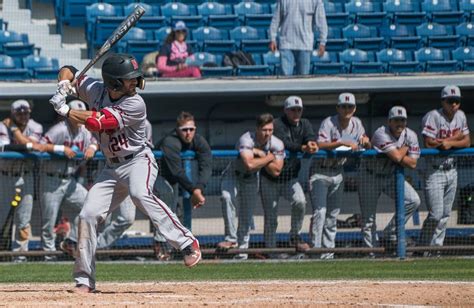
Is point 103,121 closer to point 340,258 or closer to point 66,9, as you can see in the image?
point 340,258

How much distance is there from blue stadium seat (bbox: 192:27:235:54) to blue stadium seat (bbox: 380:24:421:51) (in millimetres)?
2476

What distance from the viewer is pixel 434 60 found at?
15.6 m

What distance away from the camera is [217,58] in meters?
15.2

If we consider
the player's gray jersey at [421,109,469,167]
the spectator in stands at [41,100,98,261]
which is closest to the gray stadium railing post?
the player's gray jersey at [421,109,469,167]

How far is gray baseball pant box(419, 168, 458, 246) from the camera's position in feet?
38.2

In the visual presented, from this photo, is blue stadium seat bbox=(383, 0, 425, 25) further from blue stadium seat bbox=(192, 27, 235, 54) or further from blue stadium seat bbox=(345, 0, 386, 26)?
blue stadium seat bbox=(192, 27, 235, 54)

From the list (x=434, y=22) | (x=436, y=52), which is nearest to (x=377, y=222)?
(x=436, y=52)

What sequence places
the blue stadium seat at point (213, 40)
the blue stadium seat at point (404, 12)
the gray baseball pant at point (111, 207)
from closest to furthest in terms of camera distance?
the gray baseball pant at point (111, 207) < the blue stadium seat at point (213, 40) < the blue stadium seat at point (404, 12)

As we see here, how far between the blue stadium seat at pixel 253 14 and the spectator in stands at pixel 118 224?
5.34m

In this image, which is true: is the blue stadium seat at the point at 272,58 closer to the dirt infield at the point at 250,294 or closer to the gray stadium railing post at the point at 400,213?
the gray stadium railing post at the point at 400,213

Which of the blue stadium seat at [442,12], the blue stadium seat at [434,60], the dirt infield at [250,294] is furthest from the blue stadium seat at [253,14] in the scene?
the dirt infield at [250,294]

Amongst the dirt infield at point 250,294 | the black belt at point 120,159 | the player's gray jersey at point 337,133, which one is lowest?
the dirt infield at point 250,294

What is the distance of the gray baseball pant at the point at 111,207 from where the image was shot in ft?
24.9

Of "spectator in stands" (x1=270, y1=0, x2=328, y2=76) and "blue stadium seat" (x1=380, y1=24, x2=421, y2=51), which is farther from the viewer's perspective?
"blue stadium seat" (x1=380, y1=24, x2=421, y2=51)
